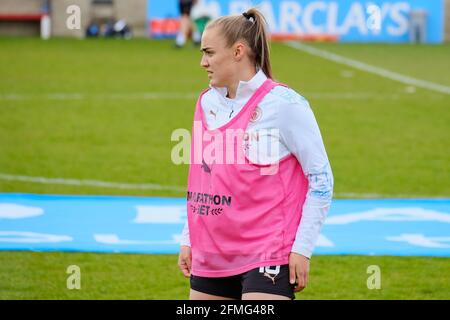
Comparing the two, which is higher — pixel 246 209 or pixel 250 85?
pixel 250 85

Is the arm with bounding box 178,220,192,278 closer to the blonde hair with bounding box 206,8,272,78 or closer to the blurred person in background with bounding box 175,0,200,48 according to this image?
the blonde hair with bounding box 206,8,272,78

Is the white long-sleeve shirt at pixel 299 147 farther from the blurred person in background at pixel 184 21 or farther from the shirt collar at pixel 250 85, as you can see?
the blurred person in background at pixel 184 21

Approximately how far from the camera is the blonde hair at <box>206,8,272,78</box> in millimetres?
4746

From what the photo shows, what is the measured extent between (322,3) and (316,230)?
27104mm

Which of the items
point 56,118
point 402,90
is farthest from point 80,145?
point 402,90

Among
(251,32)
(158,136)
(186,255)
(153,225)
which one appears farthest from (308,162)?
(158,136)

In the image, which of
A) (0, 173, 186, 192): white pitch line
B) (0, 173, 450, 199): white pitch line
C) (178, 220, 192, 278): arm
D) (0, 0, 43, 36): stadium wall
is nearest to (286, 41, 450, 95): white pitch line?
(0, 0, 43, 36): stadium wall

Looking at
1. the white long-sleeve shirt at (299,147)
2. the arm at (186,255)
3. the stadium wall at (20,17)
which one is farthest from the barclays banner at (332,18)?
the white long-sleeve shirt at (299,147)

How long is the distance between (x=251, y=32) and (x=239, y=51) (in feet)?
0.33

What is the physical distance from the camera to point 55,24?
32062 millimetres

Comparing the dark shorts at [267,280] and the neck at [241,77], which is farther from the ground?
the neck at [241,77]

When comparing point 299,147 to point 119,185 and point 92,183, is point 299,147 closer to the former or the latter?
point 119,185

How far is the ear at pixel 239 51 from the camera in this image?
476 cm

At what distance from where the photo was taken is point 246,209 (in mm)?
4688
